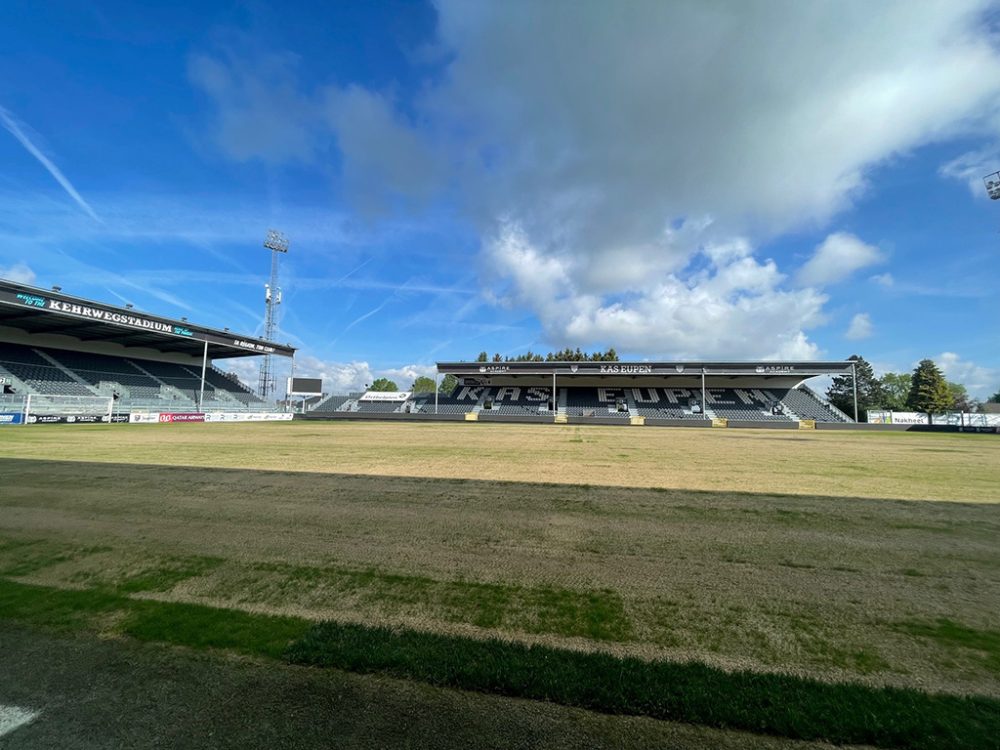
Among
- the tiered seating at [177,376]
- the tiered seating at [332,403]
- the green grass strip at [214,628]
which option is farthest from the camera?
the tiered seating at [332,403]

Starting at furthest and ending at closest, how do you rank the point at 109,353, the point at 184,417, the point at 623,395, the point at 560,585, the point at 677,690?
the point at 623,395 → the point at 109,353 → the point at 184,417 → the point at 560,585 → the point at 677,690

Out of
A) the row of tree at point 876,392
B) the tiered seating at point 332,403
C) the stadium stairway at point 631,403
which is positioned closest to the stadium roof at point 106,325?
the tiered seating at point 332,403

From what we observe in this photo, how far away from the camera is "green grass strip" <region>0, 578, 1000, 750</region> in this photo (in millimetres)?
2293

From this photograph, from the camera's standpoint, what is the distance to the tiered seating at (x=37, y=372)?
35.0 metres

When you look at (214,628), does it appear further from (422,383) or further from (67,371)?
(422,383)

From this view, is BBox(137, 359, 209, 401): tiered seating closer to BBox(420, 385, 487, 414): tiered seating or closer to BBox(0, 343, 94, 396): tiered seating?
BBox(0, 343, 94, 396): tiered seating

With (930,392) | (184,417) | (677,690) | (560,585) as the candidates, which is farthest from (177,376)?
(930,392)

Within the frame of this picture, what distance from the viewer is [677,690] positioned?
2566 millimetres

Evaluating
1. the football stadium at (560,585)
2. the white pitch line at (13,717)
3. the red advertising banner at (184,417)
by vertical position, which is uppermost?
the red advertising banner at (184,417)

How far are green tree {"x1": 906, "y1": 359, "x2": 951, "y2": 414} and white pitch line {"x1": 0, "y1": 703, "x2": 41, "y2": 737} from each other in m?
90.4

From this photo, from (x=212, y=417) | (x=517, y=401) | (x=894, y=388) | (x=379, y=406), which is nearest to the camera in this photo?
(x=212, y=417)

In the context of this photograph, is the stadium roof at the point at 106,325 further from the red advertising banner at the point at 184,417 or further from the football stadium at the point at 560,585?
the football stadium at the point at 560,585

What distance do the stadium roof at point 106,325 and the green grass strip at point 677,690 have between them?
136ft

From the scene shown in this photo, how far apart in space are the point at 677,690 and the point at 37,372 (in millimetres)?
51613
